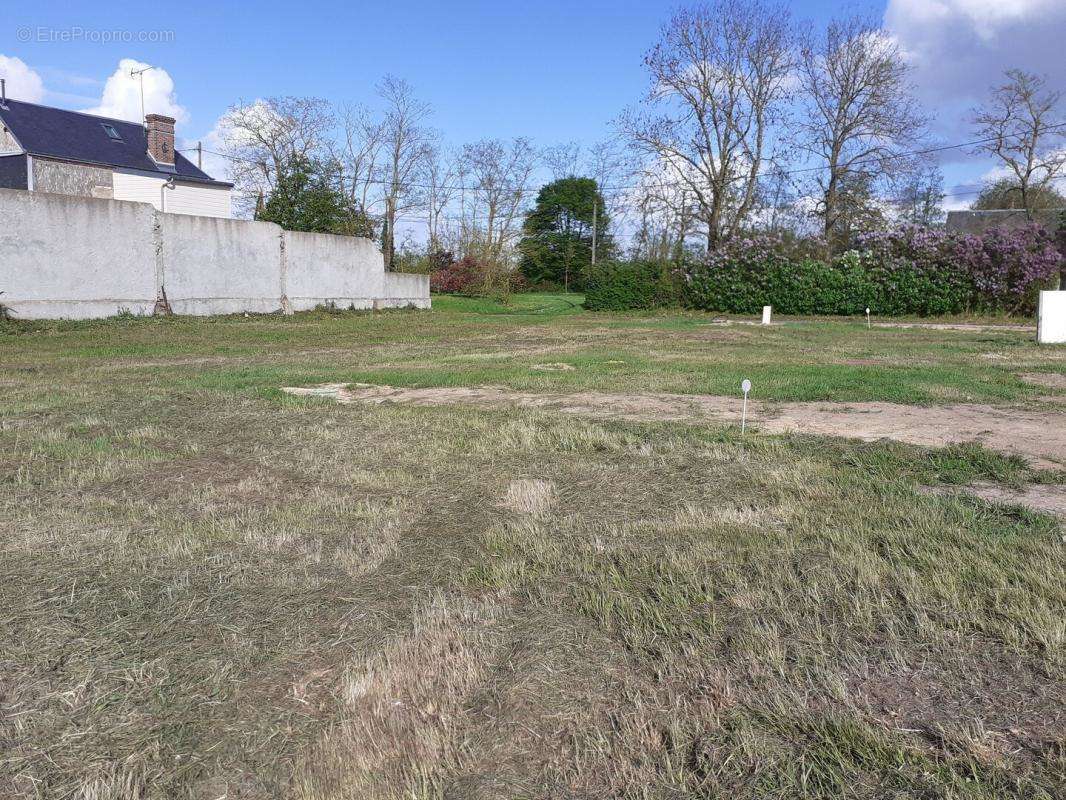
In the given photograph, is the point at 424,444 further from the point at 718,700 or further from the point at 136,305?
the point at 136,305

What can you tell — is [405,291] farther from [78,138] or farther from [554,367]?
[554,367]

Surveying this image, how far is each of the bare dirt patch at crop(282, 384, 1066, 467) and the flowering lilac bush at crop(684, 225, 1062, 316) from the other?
2151cm

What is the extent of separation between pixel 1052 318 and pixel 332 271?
22119mm

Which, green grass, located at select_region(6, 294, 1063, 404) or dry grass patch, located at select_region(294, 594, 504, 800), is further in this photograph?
green grass, located at select_region(6, 294, 1063, 404)

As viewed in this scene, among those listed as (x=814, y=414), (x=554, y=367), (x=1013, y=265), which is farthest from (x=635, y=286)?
(x=814, y=414)

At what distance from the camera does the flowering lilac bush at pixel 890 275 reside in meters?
26.1

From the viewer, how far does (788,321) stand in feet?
88.1

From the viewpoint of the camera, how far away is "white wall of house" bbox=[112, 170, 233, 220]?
34.1m

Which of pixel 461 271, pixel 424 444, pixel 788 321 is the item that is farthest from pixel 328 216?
pixel 424 444

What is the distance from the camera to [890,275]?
2775 cm

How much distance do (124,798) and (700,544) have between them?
105 inches

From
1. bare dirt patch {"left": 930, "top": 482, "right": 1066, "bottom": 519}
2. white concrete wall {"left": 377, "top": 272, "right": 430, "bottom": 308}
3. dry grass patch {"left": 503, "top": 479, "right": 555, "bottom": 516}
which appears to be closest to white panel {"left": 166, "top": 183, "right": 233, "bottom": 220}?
white concrete wall {"left": 377, "top": 272, "right": 430, "bottom": 308}

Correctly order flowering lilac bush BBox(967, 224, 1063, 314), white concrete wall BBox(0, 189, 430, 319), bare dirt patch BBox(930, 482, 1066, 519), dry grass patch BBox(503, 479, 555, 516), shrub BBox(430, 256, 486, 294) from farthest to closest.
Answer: shrub BBox(430, 256, 486, 294) → flowering lilac bush BBox(967, 224, 1063, 314) → white concrete wall BBox(0, 189, 430, 319) → dry grass patch BBox(503, 479, 555, 516) → bare dirt patch BBox(930, 482, 1066, 519)

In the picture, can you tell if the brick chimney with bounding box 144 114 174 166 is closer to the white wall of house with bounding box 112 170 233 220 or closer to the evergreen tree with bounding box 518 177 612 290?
the white wall of house with bounding box 112 170 233 220
